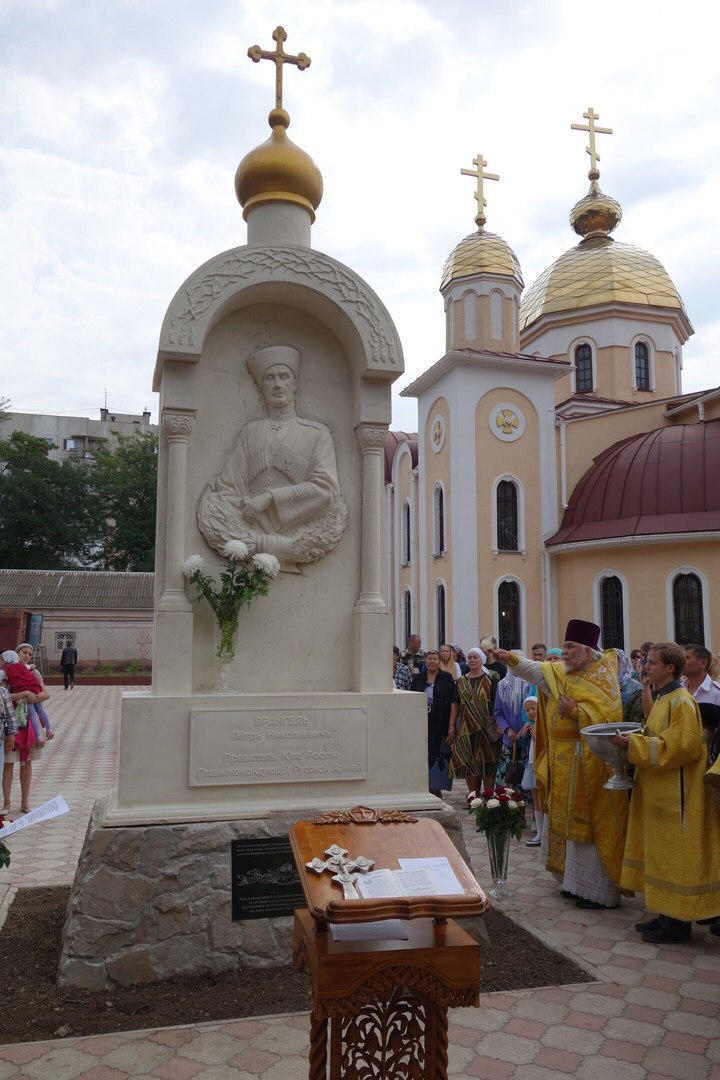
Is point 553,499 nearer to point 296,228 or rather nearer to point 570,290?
point 570,290

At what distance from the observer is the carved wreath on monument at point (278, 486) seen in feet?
16.3

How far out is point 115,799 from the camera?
4.56 metres

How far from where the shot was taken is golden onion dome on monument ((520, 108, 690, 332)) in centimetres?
2966

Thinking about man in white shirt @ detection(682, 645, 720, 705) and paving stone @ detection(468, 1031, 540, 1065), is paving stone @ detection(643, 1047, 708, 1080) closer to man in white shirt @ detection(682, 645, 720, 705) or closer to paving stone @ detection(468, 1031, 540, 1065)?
paving stone @ detection(468, 1031, 540, 1065)

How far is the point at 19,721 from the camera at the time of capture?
8.55 metres

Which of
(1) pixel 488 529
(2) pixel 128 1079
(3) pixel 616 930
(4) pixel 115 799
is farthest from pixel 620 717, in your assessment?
(1) pixel 488 529

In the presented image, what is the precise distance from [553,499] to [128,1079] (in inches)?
894

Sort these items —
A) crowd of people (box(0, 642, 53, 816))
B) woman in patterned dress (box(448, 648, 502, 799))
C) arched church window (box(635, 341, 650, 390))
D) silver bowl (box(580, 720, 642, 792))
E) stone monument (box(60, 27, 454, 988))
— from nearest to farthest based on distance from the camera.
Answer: stone monument (box(60, 27, 454, 988))
silver bowl (box(580, 720, 642, 792))
crowd of people (box(0, 642, 53, 816))
woman in patterned dress (box(448, 648, 502, 799))
arched church window (box(635, 341, 650, 390))

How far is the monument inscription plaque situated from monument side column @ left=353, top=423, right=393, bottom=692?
11.2 inches

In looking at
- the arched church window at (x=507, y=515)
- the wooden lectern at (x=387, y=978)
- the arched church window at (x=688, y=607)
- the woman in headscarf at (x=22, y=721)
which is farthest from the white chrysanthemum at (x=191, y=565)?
the arched church window at (x=507, y=515)

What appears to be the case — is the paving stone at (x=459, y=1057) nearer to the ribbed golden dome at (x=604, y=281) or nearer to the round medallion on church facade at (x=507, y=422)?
the round medallion on church facade at (x=507, y=422)

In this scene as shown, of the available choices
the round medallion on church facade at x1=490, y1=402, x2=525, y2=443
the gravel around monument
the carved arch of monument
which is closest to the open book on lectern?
the gravel around monument

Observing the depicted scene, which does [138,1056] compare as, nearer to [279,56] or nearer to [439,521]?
[279,56]

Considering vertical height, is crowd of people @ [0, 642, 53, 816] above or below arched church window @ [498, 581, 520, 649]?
below
